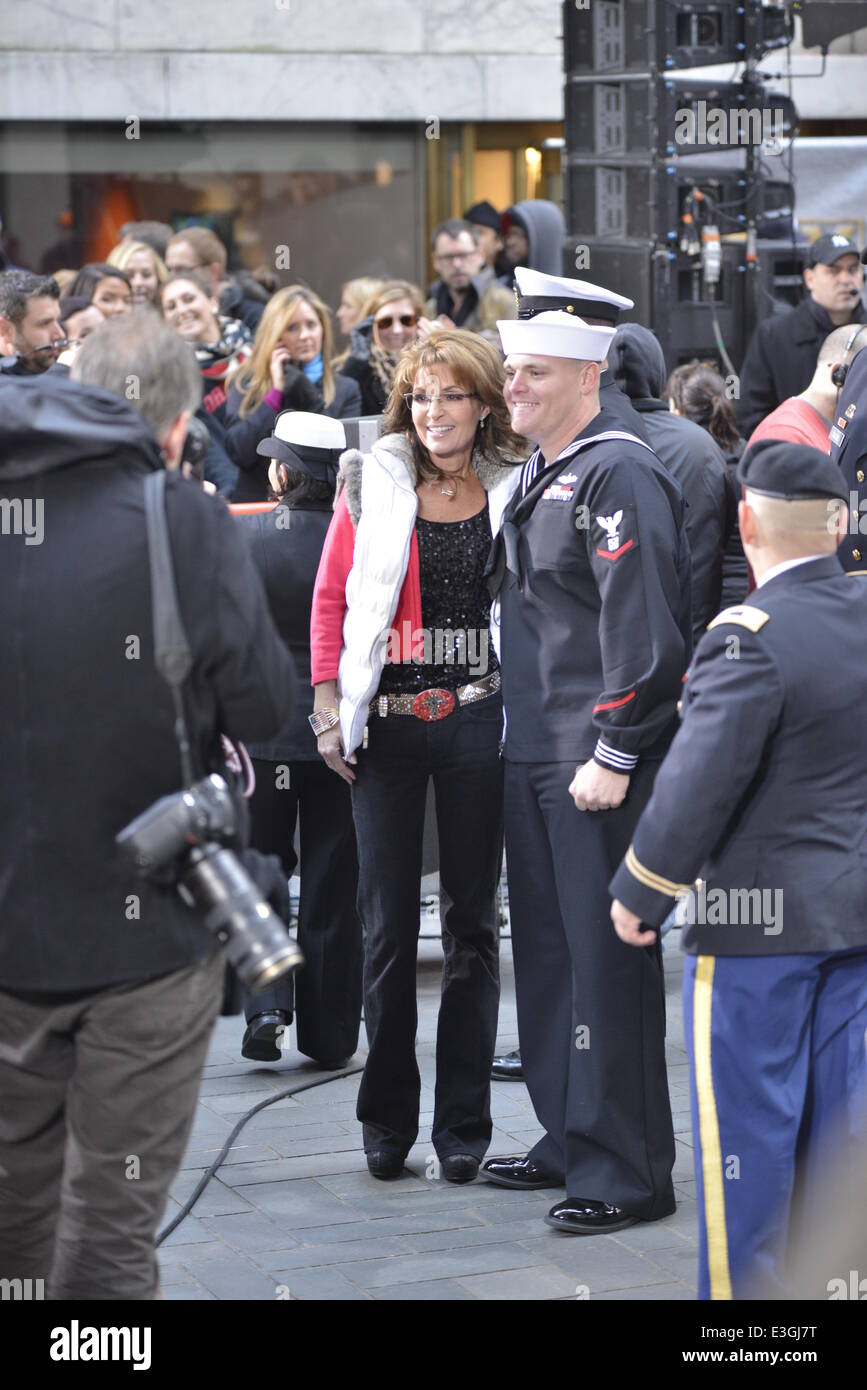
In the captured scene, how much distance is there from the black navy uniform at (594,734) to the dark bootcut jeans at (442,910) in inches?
5.9

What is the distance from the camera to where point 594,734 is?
4.47 metres

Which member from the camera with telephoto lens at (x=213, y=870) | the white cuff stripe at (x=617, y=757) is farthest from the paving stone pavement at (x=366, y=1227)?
the camera with telephoto lens at (x=213, y=870)

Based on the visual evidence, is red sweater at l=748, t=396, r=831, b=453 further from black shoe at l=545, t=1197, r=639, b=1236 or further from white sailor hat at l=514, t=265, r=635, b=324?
black shoe at l=545, t=1197, r=639, b=1236

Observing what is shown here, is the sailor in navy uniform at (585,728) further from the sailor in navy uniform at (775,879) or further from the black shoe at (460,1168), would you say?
the sailor in navy uniform at (775,879)

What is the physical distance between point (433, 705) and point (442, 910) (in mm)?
569

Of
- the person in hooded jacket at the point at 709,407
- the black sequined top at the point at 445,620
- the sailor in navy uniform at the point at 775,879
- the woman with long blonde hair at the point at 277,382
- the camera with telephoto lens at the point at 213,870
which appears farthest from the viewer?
the woman with long blonde hair at the point at 277,382

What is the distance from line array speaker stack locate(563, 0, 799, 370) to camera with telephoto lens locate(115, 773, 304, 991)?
21.1ft

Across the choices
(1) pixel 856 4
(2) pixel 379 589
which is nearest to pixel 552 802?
(2) pixel 379 589

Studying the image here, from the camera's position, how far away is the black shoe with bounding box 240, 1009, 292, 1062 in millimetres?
5707

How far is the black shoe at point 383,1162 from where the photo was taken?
4824 millimetres

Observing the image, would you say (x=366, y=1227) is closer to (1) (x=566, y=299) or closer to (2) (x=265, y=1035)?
(2) (x=265, y=1035)

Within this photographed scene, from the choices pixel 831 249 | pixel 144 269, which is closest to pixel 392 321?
pixel 144 269

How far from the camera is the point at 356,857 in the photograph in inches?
227

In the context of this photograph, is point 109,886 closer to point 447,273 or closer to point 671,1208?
point 671,1208
